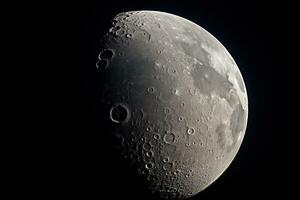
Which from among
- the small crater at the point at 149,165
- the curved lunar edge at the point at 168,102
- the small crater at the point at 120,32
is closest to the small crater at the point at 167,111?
the curved lunar edge at the point at 168,102

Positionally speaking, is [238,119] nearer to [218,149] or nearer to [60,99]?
[218,149]

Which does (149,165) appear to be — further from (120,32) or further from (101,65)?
(120,32)

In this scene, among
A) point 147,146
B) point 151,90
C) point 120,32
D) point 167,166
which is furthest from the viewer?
point 120,32

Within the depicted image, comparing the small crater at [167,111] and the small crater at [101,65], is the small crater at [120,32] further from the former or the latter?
the small crater at [167,111]

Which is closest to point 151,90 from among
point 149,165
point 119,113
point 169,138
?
point 119,113

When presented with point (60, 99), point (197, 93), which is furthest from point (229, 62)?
point (60, 99)

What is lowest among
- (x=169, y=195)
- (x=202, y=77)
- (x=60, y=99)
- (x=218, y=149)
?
(x=169, y=195)
